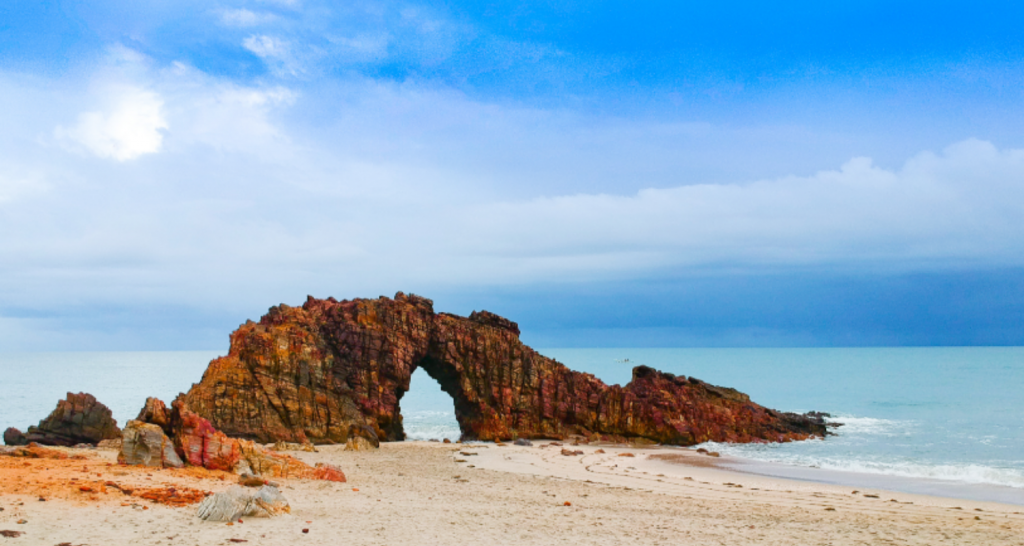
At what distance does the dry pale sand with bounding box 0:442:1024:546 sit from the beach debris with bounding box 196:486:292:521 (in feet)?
0.93

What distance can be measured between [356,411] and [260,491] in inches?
940

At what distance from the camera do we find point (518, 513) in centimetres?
1736

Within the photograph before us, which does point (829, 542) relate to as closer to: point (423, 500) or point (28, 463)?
point (423, 500)

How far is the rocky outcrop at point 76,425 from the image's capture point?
34.0m

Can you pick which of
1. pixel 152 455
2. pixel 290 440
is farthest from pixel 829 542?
pixel 290 440

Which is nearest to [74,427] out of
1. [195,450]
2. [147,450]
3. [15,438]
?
[15,438]

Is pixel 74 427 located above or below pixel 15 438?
above

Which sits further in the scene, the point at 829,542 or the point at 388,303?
the point at 388,303

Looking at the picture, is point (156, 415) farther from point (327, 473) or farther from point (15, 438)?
point (15, 438)

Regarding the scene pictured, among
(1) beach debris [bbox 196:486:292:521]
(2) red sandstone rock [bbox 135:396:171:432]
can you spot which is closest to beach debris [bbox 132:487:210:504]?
(1) beach debris [bbox 196:486:292:521]

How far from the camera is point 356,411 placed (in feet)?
128

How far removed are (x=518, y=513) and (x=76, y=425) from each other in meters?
28.4

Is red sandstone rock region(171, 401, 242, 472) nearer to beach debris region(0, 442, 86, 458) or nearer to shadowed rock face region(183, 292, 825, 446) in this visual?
beach debris region(0, 442, 86, 458)

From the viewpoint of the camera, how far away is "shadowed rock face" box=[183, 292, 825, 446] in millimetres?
37344
